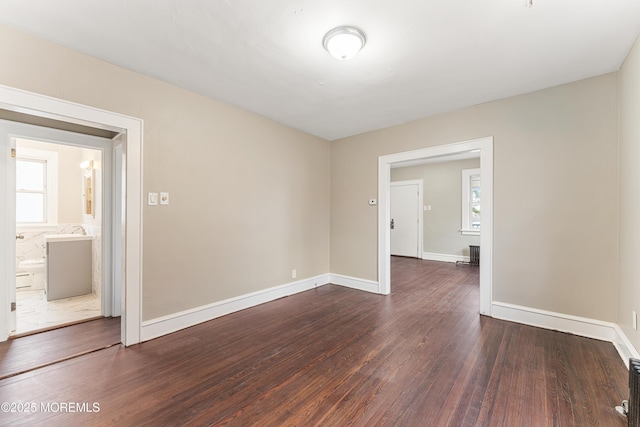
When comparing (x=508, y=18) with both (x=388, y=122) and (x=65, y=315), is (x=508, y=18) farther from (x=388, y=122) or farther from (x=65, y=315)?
(x=65, y=315)

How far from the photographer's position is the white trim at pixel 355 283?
4.24 metres

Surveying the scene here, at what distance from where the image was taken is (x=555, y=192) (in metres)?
2.80

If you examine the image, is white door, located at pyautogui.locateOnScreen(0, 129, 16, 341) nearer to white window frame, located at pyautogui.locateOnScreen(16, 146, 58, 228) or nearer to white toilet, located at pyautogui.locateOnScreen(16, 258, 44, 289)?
white toilet, located at pyautogui.locateOnScreen(16, 258, 44, 289)

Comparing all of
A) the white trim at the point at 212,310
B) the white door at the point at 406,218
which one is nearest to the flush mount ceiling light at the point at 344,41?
the white trim at the point at 212,310

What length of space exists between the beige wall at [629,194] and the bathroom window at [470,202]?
4259mm

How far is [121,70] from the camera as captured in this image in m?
2.45

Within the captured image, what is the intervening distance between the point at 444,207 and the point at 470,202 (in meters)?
0.60

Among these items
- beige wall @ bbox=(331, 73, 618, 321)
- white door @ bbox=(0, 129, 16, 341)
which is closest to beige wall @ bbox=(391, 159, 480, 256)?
beige wall @ bbox=(331, 73, 618, 321)

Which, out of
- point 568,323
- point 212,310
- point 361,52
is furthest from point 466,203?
point 212,310

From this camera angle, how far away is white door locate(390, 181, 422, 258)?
7344 mm

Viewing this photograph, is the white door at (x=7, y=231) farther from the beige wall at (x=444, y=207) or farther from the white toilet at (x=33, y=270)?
the beige wall at (x=444, y=207)

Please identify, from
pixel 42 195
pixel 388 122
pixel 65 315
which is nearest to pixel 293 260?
pixel 388 122

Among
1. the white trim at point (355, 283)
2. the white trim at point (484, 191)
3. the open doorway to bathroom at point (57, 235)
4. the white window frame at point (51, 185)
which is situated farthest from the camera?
the white window frame at point (51, 185)

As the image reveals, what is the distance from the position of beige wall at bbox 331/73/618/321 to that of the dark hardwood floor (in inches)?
19.5
